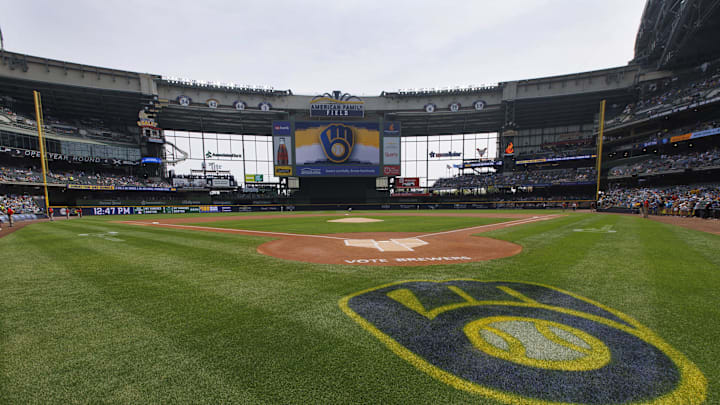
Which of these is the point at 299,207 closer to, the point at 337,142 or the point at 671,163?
the point at 337,142

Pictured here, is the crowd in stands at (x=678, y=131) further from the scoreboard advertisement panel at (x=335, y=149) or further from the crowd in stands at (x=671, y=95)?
the scoreboard advertisement panel at (x=335, y=149)

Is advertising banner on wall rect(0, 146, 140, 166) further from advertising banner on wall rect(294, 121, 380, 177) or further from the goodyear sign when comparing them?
the goodyear sign

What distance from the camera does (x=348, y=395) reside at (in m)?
1.65

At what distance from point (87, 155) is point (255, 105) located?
25.8 meters

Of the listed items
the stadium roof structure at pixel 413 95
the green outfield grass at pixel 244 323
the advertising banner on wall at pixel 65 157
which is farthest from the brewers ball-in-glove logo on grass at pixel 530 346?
the advertising banner on wall at pixel 65 157

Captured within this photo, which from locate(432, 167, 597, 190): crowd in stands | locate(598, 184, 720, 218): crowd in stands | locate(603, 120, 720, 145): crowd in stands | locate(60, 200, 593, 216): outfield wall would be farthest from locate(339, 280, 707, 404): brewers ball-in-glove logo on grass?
locate(432, 167, 597, 190): crowd in stands

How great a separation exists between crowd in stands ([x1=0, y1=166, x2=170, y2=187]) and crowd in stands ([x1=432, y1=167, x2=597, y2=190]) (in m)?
52.4

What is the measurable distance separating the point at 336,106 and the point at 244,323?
42903mm

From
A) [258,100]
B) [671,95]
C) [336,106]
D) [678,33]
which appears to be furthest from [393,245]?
[671,95]

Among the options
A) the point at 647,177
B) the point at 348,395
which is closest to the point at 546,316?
the point at 348,395

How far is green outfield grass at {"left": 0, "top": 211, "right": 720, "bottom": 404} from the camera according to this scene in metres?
1.74

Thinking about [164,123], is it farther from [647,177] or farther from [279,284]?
[647,177]

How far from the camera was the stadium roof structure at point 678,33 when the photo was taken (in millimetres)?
24141

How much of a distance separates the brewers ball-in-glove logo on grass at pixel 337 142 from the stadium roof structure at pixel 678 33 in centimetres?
3688
